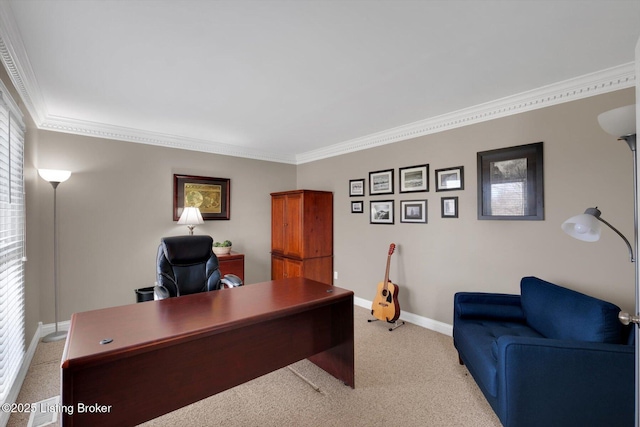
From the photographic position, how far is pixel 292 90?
8.46ft

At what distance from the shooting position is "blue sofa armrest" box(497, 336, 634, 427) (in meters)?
1.50

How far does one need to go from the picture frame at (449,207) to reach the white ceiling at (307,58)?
85 centimetres

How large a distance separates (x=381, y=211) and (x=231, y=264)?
2207 mm

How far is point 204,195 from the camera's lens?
426cm

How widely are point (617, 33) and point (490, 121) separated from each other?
115 cm

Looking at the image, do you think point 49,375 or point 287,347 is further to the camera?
point 49,375

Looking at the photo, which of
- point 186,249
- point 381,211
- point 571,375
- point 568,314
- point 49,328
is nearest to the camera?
point 571,375

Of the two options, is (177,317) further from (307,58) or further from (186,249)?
(307,58)

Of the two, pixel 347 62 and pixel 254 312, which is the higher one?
pixel 347 62

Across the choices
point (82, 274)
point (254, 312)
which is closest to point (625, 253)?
point (254, 312)

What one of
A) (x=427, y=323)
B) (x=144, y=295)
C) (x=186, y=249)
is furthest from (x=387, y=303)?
(x=144, y=295)

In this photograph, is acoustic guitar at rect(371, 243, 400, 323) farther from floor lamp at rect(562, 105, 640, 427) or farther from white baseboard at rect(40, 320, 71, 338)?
white baseboard at rect(40, 320, 71, 338)

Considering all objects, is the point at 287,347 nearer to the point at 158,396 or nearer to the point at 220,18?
the point at 158,396

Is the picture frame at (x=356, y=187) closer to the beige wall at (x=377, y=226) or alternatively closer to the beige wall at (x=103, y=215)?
the beige wall at (x=377, y=226)
